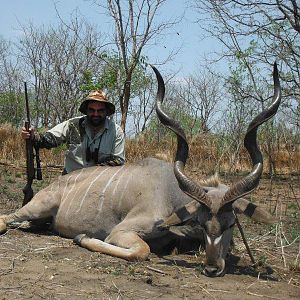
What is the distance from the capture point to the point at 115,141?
497 centimetres

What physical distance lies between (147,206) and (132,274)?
2.73ft

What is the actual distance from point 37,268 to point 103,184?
1.24 m

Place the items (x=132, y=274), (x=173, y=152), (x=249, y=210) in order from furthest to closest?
(x=173, y=152) → (x=249, y=210) → (x=132, y=274)

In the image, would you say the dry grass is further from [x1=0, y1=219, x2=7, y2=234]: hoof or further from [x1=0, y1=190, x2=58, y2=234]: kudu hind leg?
[x1=0, y1=219, x2=7, y2=234]: hoof

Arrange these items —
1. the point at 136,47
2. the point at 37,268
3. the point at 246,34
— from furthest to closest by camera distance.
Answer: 1. the point at 136,47
2. the point at 246,34
3. the point at 37,268

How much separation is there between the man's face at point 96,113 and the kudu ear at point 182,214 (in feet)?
5.21

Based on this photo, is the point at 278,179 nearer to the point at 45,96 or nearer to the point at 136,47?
the point at 136,47

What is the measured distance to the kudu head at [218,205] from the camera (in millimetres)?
3256

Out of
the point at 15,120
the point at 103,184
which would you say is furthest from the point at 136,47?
the point at 15,120

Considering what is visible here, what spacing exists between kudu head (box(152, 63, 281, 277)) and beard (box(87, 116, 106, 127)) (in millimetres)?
1265

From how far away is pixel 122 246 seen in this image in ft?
11.8

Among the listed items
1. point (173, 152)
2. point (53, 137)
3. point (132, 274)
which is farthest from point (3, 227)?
point (173, 152)

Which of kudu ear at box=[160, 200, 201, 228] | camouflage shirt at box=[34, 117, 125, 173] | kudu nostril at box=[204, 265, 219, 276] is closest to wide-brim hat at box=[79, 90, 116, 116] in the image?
camouflage shirt at box=[34, 117, 125, 173]

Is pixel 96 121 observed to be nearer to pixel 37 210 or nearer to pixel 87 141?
pixel 87 141
